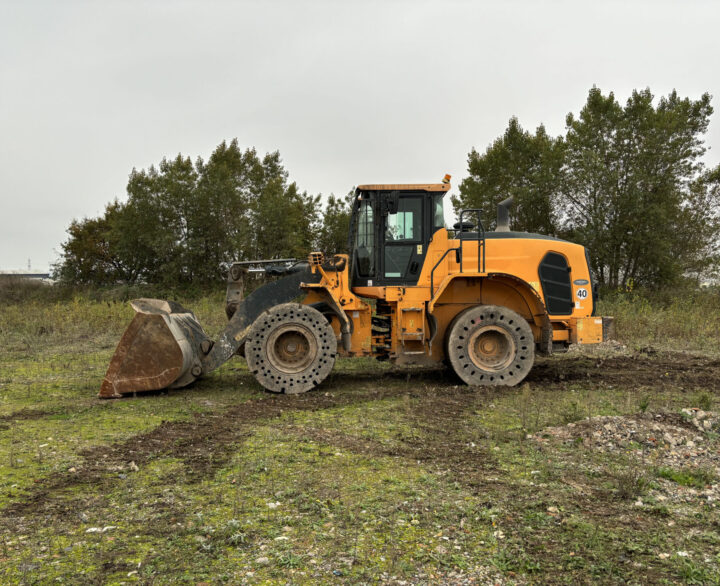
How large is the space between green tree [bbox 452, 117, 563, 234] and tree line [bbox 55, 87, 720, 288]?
0.06 m

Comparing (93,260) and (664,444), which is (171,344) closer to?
(664,444)

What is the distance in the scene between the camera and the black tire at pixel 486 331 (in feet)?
27.0

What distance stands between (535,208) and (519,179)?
3.33 m

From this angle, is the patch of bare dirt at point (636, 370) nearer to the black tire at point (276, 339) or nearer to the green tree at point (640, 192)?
the black tire at point (276, 339)

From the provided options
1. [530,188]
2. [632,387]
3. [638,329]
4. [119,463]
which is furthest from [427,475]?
[530,188]

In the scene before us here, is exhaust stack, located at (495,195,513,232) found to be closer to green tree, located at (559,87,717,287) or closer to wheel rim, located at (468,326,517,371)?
wheel rim, located at (468,326,517,371)

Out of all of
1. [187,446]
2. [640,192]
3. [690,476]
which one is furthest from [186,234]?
[690,476]

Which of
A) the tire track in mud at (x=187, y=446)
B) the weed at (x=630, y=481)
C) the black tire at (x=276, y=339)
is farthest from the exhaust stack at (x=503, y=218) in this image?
the weed at (x=630, y=481)

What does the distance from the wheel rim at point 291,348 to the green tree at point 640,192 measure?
17835 mm

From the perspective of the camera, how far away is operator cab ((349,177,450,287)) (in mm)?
8328

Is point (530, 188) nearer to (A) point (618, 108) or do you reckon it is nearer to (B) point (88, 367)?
(A) point (618, 108)

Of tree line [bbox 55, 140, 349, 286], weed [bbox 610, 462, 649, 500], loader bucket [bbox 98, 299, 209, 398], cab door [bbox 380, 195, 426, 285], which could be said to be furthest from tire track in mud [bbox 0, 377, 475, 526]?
tree line [bbox 55, 140, 349, 286]

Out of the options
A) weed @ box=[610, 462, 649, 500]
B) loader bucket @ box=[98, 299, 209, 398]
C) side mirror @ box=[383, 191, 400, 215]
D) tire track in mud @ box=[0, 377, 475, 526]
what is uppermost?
side mirror @ box=[383, 191, 400, 215]

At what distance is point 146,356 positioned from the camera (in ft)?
25.1
